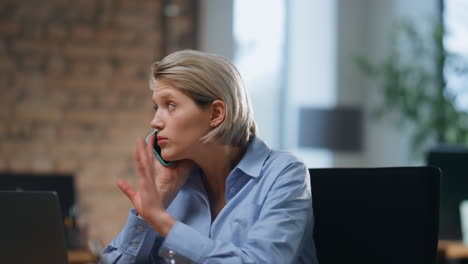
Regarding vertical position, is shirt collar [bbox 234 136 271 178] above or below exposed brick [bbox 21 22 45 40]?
below

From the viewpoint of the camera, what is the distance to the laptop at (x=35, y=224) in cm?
146

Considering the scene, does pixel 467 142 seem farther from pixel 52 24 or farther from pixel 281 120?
pixel 52 24

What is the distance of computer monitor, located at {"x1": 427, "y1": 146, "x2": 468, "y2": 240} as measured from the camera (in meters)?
3.55

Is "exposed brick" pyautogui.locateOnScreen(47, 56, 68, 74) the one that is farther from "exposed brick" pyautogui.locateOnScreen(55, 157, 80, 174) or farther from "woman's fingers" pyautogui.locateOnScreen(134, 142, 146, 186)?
"woman's fingers" pyautogui.locateOnScreen(134, 142, 146, 186)

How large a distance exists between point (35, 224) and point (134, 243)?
0.34m

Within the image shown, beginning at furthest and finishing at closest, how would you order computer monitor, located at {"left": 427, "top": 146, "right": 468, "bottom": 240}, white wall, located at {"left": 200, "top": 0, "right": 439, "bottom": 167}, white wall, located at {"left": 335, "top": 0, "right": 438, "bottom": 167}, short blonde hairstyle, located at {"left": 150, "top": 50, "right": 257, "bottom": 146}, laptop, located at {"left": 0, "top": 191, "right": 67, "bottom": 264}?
white wall, located at {"left": 335, "top": 0, "right": 438, "bottom": 167} < white wall, located at {"left": 200, "top": 0, "right": 439, "bottom": 167} < computer monitor, located at {"left": 427, "top": 146, "right": 468, "bottom": 240} < short blonde hairstyle, located at {"left": 150, "top": 50, "right": 257, "bottom": 146} < laptop, located at {"left": 0, "top": 191, "right": 67, "bottom": 264}

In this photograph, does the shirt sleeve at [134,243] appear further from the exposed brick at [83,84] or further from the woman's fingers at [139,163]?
the exposed brick at [83,84]

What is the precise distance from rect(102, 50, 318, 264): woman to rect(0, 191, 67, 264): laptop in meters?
0.19

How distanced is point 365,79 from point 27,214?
595cm

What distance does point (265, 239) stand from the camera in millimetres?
1526

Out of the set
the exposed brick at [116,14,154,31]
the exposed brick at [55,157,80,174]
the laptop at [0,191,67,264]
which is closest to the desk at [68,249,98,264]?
the laptop at [0,191,67,264]

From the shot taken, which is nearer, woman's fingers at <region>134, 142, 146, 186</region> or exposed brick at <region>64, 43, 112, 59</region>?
woman's fingers at <region>134, 142, 146, 186</region>

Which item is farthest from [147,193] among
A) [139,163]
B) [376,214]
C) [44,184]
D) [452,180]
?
[452,180]

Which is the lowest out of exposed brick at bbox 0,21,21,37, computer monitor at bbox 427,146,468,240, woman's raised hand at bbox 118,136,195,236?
computer monitor at bbox 427,146,468,240
